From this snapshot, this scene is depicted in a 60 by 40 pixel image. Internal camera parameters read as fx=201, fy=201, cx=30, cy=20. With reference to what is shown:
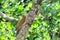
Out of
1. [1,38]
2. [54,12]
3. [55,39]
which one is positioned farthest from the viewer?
[55,39]

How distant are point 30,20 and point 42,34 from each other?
137 cm

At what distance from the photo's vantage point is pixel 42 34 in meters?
2.76

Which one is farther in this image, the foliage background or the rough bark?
the foliage background

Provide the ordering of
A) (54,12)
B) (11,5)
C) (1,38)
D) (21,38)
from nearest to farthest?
(21,38), (54,12), (1,38), (11,5)

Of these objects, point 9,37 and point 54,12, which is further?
point 9,37

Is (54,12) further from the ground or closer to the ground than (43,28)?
closer to the ground

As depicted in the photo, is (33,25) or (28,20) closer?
(28,20)

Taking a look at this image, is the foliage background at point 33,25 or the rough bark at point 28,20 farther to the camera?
the foliage background at point 33,25

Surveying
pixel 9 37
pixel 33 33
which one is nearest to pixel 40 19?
pixel 33 33

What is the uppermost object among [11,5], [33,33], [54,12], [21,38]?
[11,5]

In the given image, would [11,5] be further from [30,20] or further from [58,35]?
[30,20]

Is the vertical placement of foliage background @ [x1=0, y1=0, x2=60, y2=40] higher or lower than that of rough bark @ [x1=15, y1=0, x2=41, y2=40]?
higher

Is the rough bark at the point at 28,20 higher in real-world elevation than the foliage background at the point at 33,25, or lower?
lower

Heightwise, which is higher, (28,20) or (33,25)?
(33,25)
